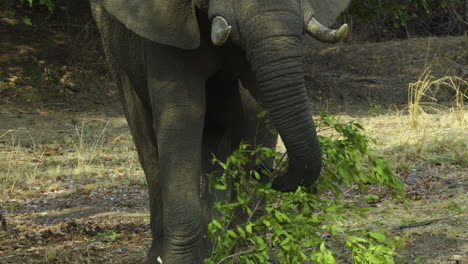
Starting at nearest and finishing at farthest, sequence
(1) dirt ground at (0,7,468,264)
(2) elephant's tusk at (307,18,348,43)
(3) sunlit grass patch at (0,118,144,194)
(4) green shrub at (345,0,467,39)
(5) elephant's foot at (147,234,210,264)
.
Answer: (2) elephant's tusk at (307,18,348,43)
(5) elephant's foot at (147,234,210,264)
(1) dirt ground at (0,7,468,264)
(3) sunlit grass patch at (0,118,144,194)
(4) green shrub at (345,0,467,39)

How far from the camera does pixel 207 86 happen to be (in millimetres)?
5277

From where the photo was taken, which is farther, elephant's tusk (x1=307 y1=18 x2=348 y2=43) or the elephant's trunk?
the elephant's trunk

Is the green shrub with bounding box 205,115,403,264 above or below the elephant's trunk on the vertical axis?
below

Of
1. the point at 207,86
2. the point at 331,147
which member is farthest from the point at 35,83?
the point at 331,147

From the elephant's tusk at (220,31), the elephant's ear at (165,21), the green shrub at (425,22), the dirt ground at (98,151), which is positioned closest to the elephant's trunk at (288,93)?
the elephant's tusk at (220,31)

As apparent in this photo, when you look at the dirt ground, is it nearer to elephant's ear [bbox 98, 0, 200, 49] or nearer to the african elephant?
the african elephant

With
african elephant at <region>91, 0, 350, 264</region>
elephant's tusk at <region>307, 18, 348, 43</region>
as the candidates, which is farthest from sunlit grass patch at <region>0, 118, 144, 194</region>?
elephant's tusk at <region>307, 18, 348, 43</region>

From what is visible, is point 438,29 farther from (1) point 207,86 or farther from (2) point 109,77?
(1) point 207,86

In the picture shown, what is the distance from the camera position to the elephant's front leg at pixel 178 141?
15.4 ft

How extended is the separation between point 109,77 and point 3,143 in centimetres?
512

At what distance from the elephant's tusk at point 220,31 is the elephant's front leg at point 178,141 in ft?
2.01

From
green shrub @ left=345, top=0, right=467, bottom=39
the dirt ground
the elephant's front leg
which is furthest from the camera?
green shrub @ left=345, top=0, right=467, bottom=39

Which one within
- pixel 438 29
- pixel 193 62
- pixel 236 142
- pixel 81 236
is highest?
pixel 193 62

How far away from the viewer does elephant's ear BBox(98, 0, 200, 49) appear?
4.51 m
